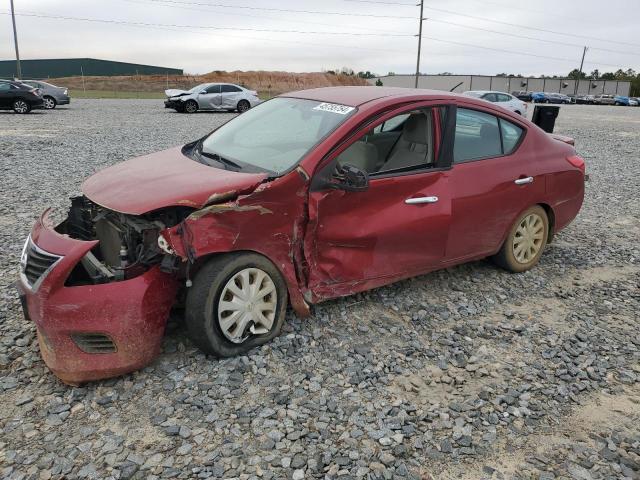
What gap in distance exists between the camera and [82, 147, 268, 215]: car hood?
3.03 meters

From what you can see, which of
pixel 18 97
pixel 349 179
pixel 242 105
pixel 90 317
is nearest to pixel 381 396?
pixel 349 179

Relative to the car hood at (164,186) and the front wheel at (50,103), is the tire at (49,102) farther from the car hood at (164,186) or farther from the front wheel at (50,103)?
the car hood at (164,186)

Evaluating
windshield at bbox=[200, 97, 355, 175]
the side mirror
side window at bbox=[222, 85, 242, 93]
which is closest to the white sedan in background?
side window at bbox=[222, 85, 242, 93]

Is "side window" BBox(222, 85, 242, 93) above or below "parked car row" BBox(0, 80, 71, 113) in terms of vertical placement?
above

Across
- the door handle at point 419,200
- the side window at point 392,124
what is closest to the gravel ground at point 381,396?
the door handle at point 419,200

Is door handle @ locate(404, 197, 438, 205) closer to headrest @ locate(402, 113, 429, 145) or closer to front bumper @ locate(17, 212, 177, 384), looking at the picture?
headrest @ locate(402, 113, 429, 145)

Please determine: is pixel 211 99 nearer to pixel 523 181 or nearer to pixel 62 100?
pixel 62 100

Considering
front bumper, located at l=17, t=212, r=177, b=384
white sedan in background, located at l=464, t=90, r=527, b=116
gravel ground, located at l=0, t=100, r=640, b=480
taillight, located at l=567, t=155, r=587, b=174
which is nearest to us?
gravel ground, located at l=0, t=100, r=640, b=480

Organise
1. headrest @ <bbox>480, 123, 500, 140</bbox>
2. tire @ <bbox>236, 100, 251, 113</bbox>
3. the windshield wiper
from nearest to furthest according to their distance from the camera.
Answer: the windshield wiper
headrest @ <bbox>480, 123, 500, 140</bbox>
tire @ <bbox>236, 100, 251, 113</bbox>

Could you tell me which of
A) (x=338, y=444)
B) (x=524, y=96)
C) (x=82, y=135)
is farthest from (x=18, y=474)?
(x=524, y=96)

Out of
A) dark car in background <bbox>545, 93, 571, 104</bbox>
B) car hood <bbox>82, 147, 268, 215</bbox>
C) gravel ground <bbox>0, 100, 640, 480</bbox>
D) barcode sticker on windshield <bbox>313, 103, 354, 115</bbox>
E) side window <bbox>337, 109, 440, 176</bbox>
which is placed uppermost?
dark car in background <bbox>545, 93, 571, 104</bbox>

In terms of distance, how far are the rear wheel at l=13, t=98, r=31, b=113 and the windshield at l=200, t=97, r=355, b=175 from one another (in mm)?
19276

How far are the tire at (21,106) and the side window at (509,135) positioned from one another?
20703mm

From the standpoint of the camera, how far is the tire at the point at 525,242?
4.70 meters
